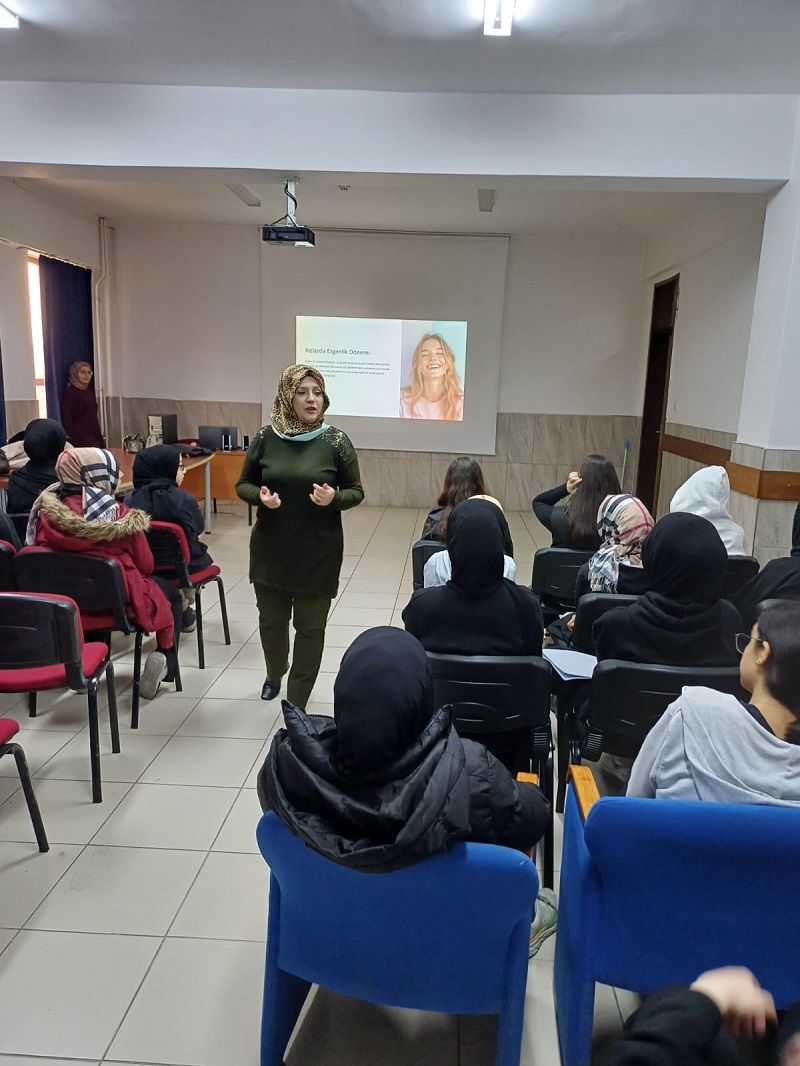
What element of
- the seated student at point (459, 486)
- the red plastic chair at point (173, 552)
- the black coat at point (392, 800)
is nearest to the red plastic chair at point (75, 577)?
the red plastic chair at point (173, 552)

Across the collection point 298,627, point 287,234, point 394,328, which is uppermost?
point 287,234

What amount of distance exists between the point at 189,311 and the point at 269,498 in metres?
6.09

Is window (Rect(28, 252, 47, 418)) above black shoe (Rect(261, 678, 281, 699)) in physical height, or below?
above

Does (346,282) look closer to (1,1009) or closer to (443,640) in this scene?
(443,640)

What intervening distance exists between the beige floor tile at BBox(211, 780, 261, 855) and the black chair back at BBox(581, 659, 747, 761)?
113cm

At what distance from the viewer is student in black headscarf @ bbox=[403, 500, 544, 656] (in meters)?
2.04

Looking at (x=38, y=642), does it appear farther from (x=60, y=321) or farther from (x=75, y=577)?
(x=60, y=321)

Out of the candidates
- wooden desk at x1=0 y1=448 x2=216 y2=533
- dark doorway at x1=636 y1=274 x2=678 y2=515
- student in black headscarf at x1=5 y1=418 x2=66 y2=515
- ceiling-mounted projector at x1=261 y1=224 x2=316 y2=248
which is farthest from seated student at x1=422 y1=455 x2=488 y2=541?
dark doorway at x1=636 y1=274 x2=678 y2=515

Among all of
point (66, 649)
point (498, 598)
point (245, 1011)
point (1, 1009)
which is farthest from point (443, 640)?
point (1, 1009)

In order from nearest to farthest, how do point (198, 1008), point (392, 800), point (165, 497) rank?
point (392, 800), point (198, 1008), point (165, 497)

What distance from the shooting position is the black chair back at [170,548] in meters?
3.39

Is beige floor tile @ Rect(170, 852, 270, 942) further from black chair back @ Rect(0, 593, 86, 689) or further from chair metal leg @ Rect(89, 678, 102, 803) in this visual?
black chair back @ Rect(0, 593, 86, 689)

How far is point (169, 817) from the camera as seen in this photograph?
233 cm

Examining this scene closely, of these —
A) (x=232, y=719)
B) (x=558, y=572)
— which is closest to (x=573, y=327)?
(x=558, y=572)
